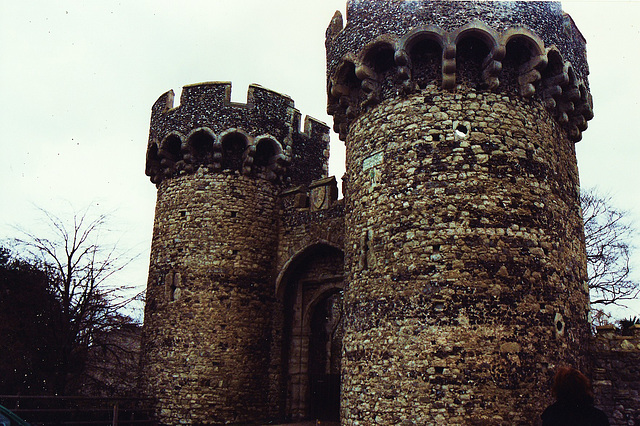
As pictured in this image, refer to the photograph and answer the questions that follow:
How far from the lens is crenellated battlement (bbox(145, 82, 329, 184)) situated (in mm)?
13961

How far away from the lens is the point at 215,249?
43.8 ft

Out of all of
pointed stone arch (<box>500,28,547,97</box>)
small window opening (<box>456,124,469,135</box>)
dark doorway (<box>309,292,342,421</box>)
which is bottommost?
Result: dark doorway (<box>309,292,342,421</box>)

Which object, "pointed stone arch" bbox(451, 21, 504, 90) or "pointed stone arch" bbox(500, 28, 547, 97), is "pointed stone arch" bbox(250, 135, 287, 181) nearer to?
"pointed stone arch" bbox(451, 21, 504, 90)

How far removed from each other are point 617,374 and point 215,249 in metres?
8.67

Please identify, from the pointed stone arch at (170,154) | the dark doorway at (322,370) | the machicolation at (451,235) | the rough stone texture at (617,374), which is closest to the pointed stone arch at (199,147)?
the pointed stone arch at (170,154)

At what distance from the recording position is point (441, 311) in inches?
318

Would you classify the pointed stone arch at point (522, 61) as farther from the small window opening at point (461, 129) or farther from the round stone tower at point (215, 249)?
the round stone tower at point (215, 249)

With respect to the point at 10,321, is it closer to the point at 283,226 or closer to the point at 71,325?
the point at 71,325

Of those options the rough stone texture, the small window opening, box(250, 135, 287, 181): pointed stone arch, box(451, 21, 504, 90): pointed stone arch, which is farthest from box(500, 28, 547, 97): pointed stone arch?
box(250, 135, 287, 181): pointed stone arch

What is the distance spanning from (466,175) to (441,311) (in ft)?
6.98

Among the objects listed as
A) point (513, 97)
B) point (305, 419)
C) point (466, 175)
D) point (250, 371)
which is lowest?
point (305, 419)

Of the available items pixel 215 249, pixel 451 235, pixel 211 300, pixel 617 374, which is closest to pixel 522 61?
pixel 451 235

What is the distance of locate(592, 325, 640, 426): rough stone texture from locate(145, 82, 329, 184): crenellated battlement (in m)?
8.46

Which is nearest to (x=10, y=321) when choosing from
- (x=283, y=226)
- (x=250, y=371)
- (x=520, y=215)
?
(x=250, y=371)
